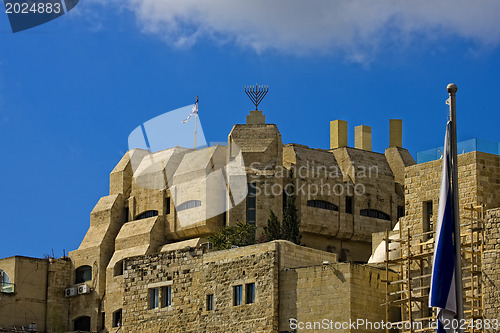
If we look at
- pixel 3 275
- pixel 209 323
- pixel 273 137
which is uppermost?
pixel 273 137

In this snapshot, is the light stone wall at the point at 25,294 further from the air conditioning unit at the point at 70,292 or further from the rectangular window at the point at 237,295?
the rectangular window at the point at 237,295

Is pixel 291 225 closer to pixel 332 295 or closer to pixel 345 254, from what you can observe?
pixel 345 254

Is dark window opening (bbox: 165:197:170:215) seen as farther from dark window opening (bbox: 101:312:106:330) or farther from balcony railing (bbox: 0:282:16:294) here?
balcony railing (bbox: 0:282:16:294)

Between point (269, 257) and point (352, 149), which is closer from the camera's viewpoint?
point (269, 257)

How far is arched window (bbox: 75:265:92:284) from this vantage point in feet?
217

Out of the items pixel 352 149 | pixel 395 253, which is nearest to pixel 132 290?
pixel 395 253

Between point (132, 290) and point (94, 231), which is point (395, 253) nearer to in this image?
point (132, 290)

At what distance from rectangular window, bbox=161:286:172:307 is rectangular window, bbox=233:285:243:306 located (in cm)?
424

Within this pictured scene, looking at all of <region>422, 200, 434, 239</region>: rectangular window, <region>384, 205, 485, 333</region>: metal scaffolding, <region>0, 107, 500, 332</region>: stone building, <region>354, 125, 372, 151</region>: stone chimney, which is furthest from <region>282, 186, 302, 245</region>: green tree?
<region>422, 200, 434, 239</region>: rectangular window

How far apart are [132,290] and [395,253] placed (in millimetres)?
12277

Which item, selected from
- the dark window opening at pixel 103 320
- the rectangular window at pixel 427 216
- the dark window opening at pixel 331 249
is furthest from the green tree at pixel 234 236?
the rectangular window at pixel 427 216

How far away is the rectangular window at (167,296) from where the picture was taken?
4862 centimetres

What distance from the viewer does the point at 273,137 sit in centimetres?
6281

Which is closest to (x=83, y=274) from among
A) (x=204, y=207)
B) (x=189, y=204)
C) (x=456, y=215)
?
(x=189, y=204)
